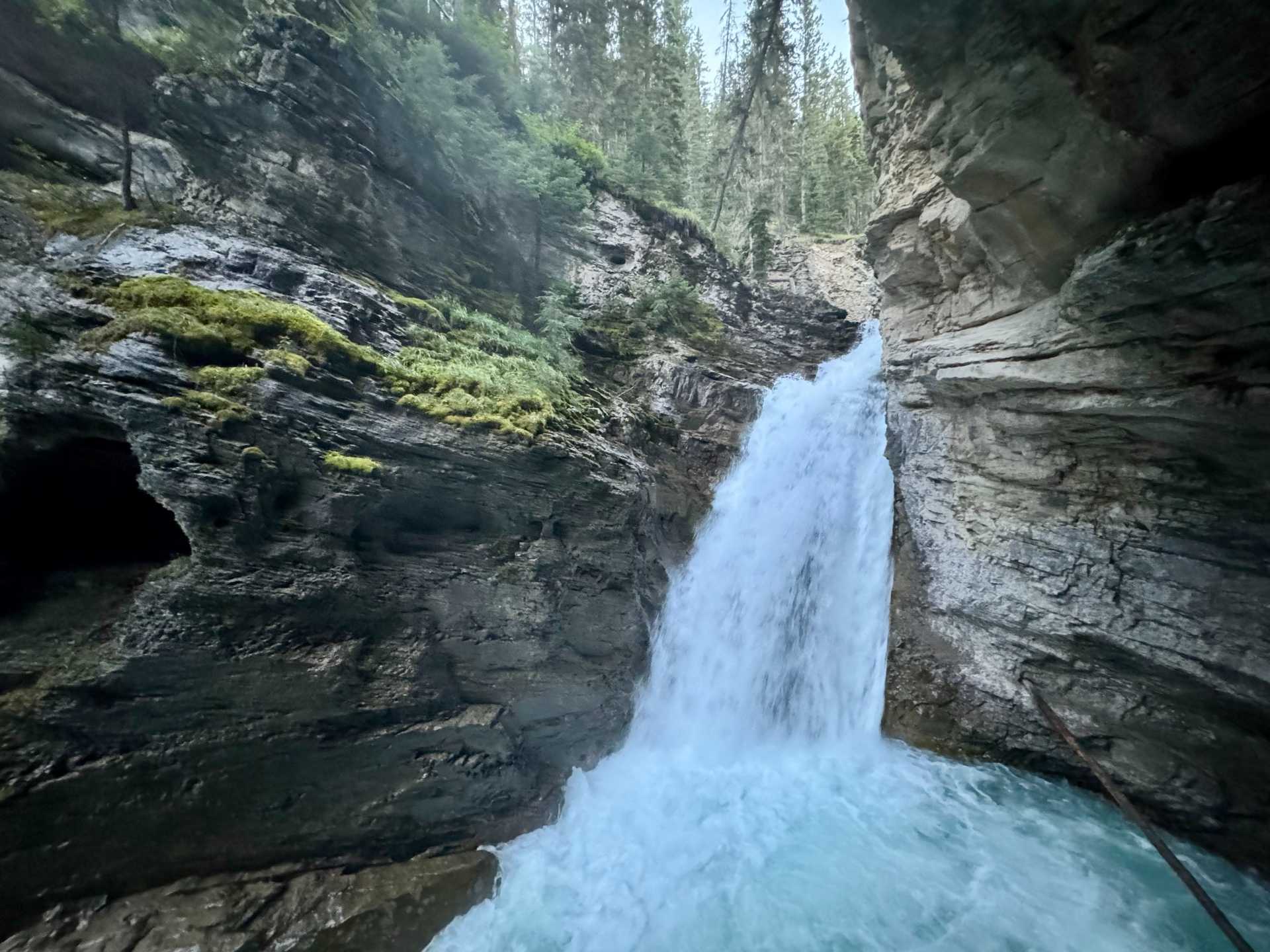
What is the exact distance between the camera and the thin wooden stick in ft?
12.0

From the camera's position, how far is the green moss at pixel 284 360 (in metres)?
6.05

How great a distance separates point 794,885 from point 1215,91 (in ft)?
28.5

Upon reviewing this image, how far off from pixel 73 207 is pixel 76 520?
4308 millimetres

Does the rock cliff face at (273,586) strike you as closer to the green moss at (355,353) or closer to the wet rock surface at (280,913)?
the wet rock surface at (280,913)

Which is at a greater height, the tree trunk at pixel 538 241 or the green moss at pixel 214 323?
the tree trunk at pixel 538 241

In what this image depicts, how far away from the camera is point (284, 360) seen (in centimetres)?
613

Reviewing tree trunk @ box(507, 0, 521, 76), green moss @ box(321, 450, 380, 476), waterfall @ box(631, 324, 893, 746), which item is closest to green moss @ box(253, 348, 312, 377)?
green moss @ box(321, 450, 380, 476)

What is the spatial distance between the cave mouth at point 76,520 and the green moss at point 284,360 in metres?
1.68

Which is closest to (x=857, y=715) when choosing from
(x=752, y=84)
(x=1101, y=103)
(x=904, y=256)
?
(x=904, y=256)

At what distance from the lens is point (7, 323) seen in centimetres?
488

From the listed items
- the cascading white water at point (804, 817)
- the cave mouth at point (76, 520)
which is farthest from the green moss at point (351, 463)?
the cascading white water at point (804, 817)

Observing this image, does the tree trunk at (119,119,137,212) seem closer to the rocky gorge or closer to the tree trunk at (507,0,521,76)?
the rocky gorge

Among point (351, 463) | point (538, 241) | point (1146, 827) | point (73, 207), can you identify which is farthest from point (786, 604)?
point (73, 207)

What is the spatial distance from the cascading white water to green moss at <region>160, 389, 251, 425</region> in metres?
6.40
